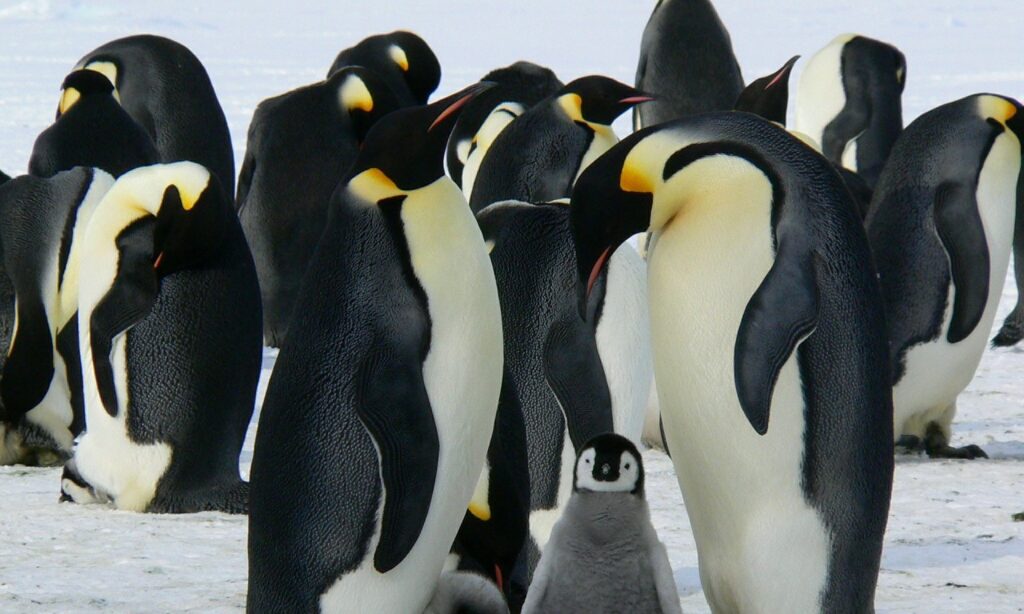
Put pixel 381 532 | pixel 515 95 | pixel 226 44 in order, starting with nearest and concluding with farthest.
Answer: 1. pixel 381 532
2. pixel 515 95
3. pixel 226 44

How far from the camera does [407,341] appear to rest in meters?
2.71

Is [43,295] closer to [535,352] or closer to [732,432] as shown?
[535,352]

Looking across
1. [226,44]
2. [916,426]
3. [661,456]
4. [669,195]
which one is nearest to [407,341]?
[669,195]

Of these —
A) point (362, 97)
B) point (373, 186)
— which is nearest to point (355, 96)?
point (362, 97)

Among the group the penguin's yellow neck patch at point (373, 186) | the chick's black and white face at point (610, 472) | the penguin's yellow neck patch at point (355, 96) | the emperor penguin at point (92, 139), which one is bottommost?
the chick's black and white face at point (610, 472)

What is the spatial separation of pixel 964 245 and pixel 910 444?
71 cm

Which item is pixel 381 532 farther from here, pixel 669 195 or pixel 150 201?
pixel 150 201

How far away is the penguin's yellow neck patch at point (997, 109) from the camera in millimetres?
4887

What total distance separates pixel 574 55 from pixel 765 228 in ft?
92.0

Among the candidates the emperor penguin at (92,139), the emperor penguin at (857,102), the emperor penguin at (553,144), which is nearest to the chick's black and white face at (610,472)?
the emperor penguin at (553,144)

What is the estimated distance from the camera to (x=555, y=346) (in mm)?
3477

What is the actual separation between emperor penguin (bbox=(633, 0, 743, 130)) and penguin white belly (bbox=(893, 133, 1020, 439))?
423cm

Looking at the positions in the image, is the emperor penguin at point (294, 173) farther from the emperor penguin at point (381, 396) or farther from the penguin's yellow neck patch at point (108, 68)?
the emperor penguin at point (381, 396)

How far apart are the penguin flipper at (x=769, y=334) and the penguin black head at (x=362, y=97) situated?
164 inches
